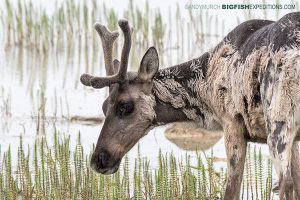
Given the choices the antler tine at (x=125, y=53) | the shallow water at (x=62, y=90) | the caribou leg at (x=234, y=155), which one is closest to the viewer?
the caribou leg at (x=234, y=155)

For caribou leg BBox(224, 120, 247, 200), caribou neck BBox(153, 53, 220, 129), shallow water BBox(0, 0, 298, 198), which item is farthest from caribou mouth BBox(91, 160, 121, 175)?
shallow water BBox(0, 0, 298, 198)

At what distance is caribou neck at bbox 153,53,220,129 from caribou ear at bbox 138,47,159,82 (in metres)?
0.20

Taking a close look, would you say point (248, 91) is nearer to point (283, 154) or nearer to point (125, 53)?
point (283, 154)

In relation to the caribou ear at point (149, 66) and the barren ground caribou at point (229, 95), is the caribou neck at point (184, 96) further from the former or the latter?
the caribou ear at point (149, 66)

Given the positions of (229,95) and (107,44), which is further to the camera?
(107,44)

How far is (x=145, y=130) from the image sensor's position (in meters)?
8.23

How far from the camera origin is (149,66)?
316 inches

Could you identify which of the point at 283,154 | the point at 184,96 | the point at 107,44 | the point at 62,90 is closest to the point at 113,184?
the point at 184,96

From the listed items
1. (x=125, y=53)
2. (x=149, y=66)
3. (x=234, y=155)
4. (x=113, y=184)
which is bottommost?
(x=113, y=184)

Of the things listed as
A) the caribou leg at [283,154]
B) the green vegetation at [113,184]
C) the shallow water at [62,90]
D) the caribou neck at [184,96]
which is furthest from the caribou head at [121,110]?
the shallow water at [62,90]

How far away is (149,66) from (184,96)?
0.48m

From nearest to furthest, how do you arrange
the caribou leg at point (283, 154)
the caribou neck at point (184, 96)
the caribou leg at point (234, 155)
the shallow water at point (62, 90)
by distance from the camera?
1. the caribou leg at point (283, 154)
2. the caribou leg at point (234, 155)
3. the caribou neck at point (184, 96)
4. the shallow water at point (62, 90)

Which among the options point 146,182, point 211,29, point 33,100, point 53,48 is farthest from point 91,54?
point 146,182

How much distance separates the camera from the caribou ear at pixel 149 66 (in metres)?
7.90
